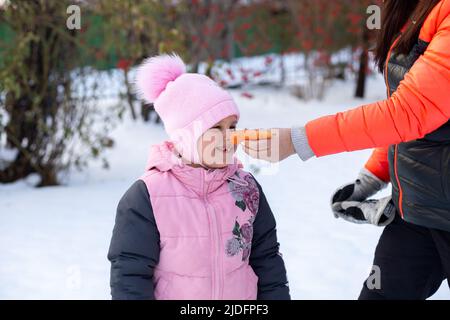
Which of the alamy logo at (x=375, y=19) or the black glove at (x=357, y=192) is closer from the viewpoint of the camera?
the black glove at (x=357, y=192)

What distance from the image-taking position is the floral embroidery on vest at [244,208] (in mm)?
1890

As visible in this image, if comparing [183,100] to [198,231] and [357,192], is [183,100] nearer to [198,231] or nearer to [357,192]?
[198,231]

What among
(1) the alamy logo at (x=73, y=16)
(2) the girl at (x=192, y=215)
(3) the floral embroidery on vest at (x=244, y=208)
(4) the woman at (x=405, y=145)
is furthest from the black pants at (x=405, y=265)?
(1) the alamy logo at (x=73, y=16)

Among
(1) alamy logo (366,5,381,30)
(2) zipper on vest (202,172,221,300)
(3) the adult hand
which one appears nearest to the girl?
(2) zipper on vest (202,172,221,300)

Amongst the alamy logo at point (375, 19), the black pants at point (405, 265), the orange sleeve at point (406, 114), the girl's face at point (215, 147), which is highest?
the alamy logo at point (375, 19)

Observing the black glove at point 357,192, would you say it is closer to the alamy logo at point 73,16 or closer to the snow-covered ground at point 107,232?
the snow-covered ground at point 107,232

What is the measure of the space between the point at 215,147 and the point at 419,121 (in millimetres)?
578

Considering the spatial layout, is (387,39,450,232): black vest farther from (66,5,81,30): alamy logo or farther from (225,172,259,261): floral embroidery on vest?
(66,5,81,30): alamy logo

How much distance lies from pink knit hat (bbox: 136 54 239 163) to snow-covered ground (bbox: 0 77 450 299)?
1.12 m

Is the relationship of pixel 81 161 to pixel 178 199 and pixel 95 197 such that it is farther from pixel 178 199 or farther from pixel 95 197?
pixel 178 199

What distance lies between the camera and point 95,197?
548 cm

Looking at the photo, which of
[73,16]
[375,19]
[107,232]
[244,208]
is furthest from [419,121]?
[73,16]
